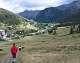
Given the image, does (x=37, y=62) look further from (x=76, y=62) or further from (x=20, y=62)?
(x=76, y=62)

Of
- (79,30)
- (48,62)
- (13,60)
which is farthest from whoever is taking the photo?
(79,30)

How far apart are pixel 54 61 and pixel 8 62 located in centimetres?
496

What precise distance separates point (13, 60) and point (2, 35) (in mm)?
141465

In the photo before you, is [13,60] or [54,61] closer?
[13,60]

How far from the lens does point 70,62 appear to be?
32.6 meters

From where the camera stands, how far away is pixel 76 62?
106 feet

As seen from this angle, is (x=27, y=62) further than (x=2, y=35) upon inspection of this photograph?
No

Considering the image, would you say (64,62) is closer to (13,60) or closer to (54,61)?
(54,61)

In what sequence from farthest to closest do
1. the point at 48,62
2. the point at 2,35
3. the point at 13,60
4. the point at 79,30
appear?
the point at 2,35
the point at 79,30
the point at 48,62
the point at 13,60

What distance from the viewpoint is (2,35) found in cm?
17150

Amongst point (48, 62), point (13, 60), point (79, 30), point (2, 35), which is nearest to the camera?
point (13, 60)

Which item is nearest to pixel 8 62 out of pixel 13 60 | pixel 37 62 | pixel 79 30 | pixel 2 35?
pixel 13 60

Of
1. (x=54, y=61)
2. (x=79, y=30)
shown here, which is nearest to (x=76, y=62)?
(x=54, y=61)

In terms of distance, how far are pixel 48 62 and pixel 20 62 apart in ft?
9.87
